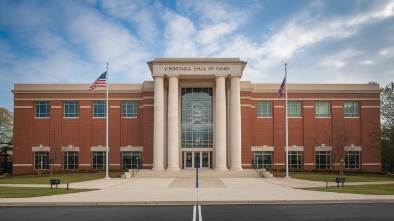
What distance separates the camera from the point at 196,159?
49.1m

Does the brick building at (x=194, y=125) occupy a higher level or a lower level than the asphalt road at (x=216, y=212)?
higher

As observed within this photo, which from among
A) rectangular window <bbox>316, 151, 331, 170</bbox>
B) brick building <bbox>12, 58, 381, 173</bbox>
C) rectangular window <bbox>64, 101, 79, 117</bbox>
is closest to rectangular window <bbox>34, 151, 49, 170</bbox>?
brick building <bbox>12, 58, 381, 173</bbox>

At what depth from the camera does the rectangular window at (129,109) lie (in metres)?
51.6

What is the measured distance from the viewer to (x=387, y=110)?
55250mm

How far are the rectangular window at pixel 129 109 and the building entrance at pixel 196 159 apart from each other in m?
8.91

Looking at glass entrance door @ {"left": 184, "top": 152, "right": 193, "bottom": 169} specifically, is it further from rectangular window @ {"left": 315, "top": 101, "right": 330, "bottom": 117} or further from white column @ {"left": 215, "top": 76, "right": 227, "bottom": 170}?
rectangular window @ {"left": 315, "top": 101, "right": 330, "bottom": 117}

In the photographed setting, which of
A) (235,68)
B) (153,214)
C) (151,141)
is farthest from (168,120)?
(153,214)

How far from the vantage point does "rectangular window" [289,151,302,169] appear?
51406 millimetres

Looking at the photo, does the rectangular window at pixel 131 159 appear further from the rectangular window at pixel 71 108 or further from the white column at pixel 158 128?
the rectangular window at pixel 71 108

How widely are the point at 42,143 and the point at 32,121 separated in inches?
128

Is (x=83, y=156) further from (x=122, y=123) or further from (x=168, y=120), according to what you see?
(x=168, y=120)

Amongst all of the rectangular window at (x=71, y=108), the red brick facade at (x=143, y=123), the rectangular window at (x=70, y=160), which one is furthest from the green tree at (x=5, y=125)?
the rectangular window at (x=70, y=160)

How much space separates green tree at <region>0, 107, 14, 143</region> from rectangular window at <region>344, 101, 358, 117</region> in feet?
189

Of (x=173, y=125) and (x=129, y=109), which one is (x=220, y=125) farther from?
(x=129, y=109)
